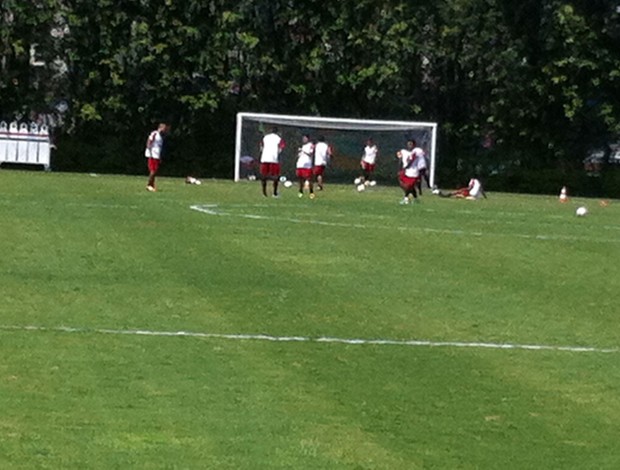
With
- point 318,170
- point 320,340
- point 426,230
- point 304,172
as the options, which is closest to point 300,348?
point 320,340

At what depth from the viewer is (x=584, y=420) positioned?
11.9 meters

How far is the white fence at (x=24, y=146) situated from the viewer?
194 ft

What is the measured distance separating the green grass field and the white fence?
2977 centimetres

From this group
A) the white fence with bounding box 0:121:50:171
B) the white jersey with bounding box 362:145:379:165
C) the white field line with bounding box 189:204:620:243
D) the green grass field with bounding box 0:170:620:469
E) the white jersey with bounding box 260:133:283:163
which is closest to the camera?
the green grass field with bounding box 0:170:620:469

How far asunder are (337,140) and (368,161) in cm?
380

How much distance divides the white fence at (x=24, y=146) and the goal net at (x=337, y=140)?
7.00 meters

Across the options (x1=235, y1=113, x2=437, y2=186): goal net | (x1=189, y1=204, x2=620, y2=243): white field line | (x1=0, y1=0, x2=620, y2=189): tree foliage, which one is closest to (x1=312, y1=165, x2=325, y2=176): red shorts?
(x1=235, y1=113, x2=437, y2=186): goal net

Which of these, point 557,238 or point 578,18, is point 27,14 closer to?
point 578,18

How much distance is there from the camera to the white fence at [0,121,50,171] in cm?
5906

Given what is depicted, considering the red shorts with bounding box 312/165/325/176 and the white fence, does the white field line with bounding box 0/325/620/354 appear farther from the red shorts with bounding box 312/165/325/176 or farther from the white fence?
the white fence

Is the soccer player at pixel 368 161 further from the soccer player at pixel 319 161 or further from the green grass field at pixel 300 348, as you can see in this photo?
the green grass field at pixel 300 348

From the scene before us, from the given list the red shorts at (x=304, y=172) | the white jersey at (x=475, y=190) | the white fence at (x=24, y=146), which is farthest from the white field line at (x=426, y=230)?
the white fence at (x=24, y=146)

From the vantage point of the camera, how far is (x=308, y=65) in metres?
64.7

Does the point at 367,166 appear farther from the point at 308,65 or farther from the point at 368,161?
the point at 308,65
